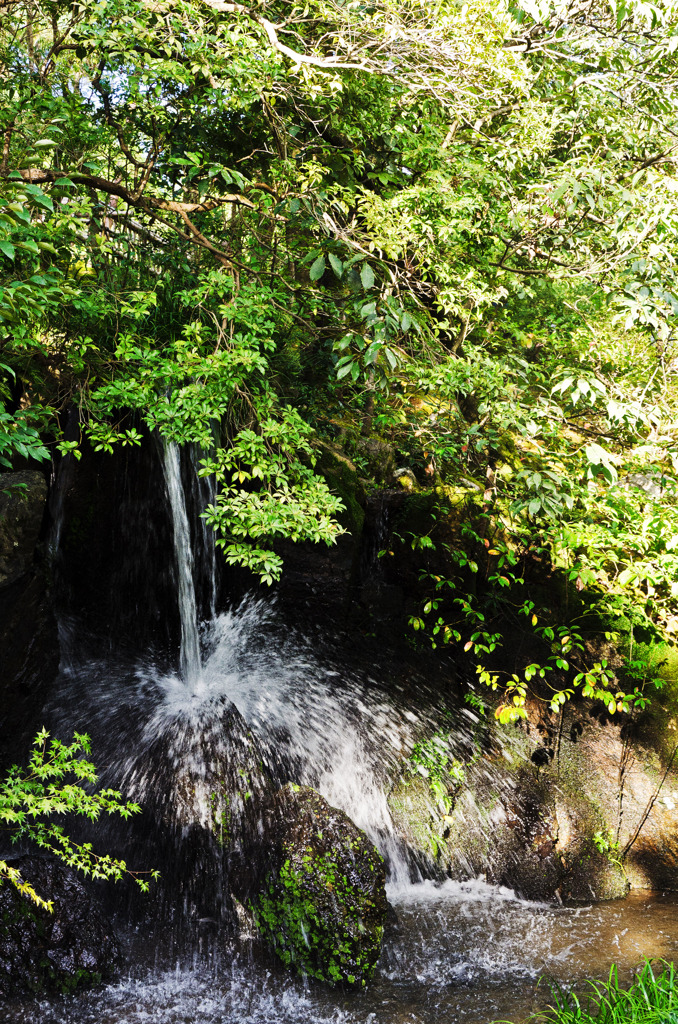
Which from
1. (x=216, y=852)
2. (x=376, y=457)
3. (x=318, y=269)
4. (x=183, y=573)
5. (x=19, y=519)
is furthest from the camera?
(x=376, y=457)

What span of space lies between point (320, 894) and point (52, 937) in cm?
160

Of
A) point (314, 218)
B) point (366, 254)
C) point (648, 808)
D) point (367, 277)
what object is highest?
point (314, 218)

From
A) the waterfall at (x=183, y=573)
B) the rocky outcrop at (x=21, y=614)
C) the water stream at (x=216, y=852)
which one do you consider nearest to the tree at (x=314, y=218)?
the waterfall at (x=183, y=573)

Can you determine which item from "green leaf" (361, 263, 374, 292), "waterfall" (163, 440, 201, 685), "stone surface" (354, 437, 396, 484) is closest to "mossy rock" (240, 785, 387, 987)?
"waterfall" (163, 440, 201, 685)

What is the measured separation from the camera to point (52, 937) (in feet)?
13.0

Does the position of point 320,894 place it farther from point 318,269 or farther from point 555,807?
point 318,269

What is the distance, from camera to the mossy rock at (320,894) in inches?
163

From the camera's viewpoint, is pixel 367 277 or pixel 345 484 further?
pixel 345 484

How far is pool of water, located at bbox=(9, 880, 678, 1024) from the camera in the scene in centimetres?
379

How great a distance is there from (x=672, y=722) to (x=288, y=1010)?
13.2 ft

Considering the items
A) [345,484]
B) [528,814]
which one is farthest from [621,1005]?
[345,484]

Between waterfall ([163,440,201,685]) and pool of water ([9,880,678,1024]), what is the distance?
2.11m

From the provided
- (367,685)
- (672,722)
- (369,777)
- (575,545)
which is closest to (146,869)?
(369,777)

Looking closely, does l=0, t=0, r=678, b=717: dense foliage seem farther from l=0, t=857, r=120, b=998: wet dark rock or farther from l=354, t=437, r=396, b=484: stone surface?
l=0, t=857, r=120, b=998: wet dark rock
